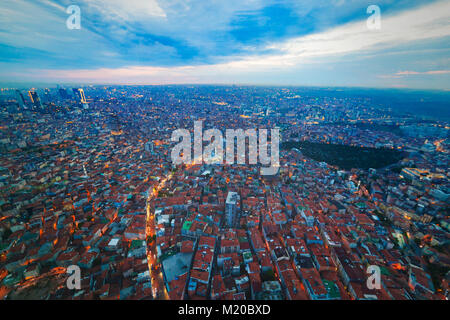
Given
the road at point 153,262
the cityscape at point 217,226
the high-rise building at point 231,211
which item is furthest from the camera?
the high-rise building at point 231,211

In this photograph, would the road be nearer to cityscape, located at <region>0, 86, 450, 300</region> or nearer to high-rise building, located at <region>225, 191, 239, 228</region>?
cityscape, located at <region>0, 86, 450, 300</region>

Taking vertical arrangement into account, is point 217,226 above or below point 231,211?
below

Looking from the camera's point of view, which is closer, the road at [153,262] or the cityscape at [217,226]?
the road at [153,262]

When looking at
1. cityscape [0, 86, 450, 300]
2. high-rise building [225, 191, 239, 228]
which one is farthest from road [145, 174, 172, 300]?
high-rise building [225, 191, 239, 228]

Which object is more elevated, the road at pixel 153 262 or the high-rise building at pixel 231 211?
the high-rise building at pixel 231 211

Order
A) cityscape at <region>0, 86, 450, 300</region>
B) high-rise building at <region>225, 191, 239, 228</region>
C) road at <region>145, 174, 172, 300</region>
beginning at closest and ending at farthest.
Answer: road at <region>145, 174, 172, 300</region>, cityscape at <region>0, 86, 450, 300</region>, high-rise building at <region>225, 191, 239, 228</region>

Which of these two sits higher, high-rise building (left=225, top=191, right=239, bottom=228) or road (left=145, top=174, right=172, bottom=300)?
high-rise building (left=225, top=191, right=239, bottom=228)

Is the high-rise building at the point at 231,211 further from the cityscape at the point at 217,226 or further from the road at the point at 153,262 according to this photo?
the road at the point at 153,262

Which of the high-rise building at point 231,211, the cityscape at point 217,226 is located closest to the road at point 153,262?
the cityscape at point 217,226

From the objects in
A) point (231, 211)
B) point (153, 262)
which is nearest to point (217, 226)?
point (231, 211)

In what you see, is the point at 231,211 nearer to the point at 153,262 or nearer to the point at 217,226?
the point at 217,226

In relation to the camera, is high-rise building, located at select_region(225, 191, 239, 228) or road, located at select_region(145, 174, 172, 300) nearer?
road, located at select_region(145, 174, 172, 300)
